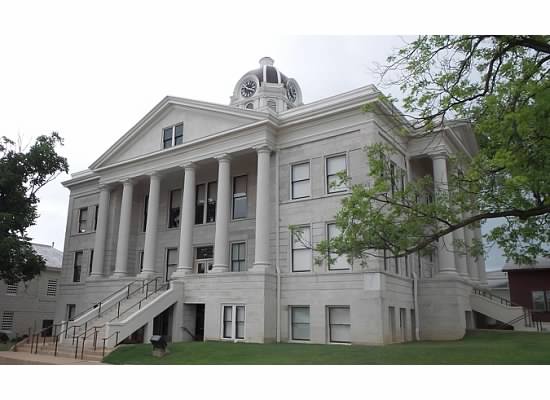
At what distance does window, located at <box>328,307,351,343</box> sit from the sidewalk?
32.4 ft

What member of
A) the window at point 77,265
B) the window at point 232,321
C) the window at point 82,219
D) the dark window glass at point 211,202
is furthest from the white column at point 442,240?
the window at point 82,219

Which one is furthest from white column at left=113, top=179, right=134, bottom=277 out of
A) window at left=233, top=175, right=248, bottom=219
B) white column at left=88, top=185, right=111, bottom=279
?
window at left=233, top=175, right=248, bottom=219

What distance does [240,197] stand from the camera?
1072 inches

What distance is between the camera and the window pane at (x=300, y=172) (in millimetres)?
24094

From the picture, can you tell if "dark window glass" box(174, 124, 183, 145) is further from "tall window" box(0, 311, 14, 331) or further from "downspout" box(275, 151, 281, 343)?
"tall window" box(0, 311, 14, 331)

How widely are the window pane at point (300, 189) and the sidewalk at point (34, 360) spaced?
11.9 m

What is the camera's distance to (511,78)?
41.5 ft

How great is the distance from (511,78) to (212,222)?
19070 millimetres

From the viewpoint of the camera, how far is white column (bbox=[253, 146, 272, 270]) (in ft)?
74.8

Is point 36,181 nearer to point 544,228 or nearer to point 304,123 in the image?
point 304,123

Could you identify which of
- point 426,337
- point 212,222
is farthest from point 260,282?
point 426,337

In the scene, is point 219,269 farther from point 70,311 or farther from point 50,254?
point 50,254

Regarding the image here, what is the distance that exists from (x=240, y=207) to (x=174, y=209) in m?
5.65

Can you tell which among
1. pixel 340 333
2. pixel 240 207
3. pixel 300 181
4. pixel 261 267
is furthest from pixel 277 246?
pixel 340 333
